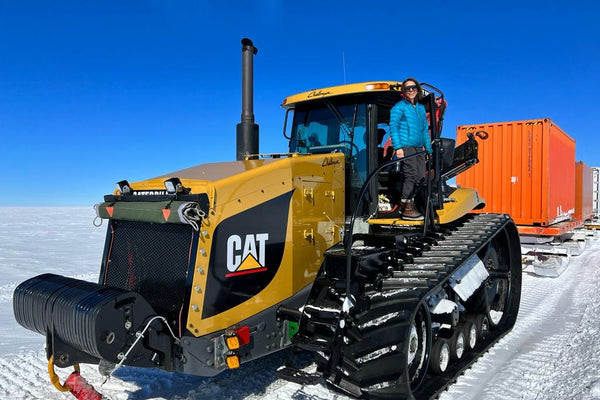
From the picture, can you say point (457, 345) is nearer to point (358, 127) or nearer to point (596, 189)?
point (358, 127)

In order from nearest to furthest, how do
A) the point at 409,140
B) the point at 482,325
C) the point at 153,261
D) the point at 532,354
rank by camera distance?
the point at 153,261, the point at 409,140, the point at 532,354, the point at 482,325

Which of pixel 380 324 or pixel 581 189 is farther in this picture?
pixel 581 189

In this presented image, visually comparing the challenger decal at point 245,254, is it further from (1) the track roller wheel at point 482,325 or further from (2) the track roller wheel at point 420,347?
(1) the track roller wheel at point 482,325

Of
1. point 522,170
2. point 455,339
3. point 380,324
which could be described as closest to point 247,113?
point 380,324

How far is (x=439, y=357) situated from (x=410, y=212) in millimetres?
1350

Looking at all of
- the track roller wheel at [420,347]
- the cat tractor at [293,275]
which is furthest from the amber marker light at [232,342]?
the track roller wheel at [420,347]

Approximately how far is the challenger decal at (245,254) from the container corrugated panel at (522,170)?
904 cm

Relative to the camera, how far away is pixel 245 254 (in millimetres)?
3576

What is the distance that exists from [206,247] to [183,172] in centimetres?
101

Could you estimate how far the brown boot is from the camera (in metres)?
4.39

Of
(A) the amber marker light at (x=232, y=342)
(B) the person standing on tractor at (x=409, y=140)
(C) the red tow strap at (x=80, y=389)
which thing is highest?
(B) the person standing on tractor at (x=409, y=140)

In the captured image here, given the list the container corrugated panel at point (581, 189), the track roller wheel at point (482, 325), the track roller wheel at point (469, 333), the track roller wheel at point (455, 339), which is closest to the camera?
the track roller wheel at point (455, 339)

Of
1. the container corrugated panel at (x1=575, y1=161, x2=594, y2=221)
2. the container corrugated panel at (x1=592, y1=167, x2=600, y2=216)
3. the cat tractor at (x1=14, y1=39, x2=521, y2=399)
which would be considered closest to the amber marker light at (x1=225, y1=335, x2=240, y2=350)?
the cat tractor at (x1=14, y1=39, x2=521, y2=399)

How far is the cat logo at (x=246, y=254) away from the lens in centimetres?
347
